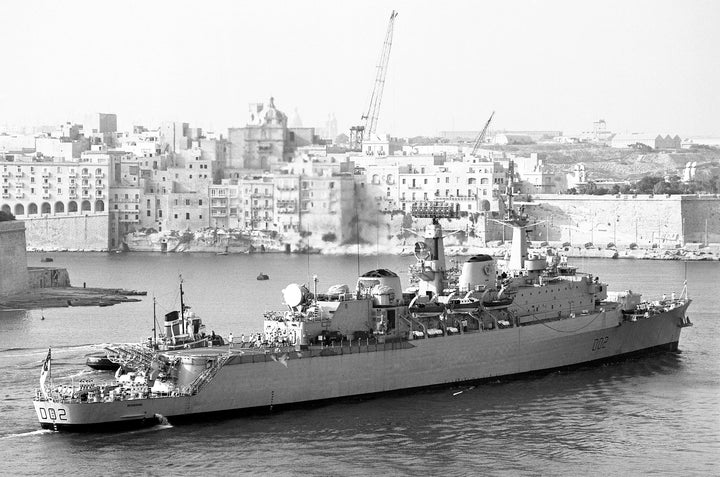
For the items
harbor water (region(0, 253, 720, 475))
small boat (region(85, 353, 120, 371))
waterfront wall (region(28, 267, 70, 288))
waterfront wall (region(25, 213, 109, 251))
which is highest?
waterfront wall (region(25, 213, 109, 251))

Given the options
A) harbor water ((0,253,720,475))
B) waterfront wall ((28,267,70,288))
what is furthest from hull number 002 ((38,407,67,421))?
waterfront wall ((28,267,70,288))

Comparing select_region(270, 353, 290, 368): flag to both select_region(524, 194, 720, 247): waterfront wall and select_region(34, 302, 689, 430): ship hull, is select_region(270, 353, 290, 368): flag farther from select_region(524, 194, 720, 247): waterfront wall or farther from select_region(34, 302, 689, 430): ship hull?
select_region(524, 194, 720, 247): waterfront wall

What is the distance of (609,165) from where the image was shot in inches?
5059

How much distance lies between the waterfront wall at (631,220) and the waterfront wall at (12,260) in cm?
3261

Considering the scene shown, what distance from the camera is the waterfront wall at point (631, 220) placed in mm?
77562

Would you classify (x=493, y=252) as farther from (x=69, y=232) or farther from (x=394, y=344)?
(x=394, y=344)

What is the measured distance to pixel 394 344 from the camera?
30.2m

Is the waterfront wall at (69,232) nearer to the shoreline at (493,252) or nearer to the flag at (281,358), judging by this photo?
the shoreline at (493,252)

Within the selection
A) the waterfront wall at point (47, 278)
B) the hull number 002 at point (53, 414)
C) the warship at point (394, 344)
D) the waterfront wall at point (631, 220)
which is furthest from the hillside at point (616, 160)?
the hull number 002 at point (53, 414)

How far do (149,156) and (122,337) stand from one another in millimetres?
50573

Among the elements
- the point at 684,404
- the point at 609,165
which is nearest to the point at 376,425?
the point at 684,404

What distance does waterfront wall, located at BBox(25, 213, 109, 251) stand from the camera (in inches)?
3199

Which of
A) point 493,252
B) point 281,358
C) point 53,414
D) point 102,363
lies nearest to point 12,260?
point 102,363

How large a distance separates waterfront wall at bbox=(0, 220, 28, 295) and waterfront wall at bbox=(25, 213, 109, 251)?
2955 cm
